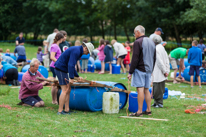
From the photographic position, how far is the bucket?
265 inches

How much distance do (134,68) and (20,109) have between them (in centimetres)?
299

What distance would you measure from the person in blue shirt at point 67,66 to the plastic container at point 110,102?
83 centimetres

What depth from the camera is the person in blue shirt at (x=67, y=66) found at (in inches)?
244

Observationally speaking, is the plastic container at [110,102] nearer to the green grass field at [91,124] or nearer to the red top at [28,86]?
the green grass field at [91,124]

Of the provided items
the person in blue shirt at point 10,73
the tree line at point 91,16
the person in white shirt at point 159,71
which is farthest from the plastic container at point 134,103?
the tree line at point 91,16

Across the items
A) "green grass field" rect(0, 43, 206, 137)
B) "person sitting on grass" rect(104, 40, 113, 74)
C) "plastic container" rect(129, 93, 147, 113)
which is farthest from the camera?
"person sitting on grass" rect(104, 40, 113, 74)

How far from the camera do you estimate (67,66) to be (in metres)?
6.52

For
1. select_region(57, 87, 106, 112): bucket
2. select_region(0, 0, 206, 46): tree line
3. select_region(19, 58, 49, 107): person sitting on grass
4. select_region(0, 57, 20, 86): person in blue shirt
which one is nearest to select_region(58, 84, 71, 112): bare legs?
select_region(57, 87, 106, 112): bucket

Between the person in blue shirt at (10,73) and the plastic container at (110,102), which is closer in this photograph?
the plastic container at (110,102)

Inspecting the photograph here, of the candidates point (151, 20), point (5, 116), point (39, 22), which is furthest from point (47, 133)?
point (39, 22)

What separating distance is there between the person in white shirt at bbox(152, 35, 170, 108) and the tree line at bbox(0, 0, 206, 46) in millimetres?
26304

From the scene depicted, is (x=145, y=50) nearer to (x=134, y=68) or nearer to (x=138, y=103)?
(x=134, y=68)

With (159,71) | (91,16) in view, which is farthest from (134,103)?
(91,16)

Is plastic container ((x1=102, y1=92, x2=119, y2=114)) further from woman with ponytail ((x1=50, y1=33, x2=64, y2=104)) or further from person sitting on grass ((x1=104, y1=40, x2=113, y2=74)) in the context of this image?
person sitting on grass ((x1=104, y1=40, x2=113, y2=74))
